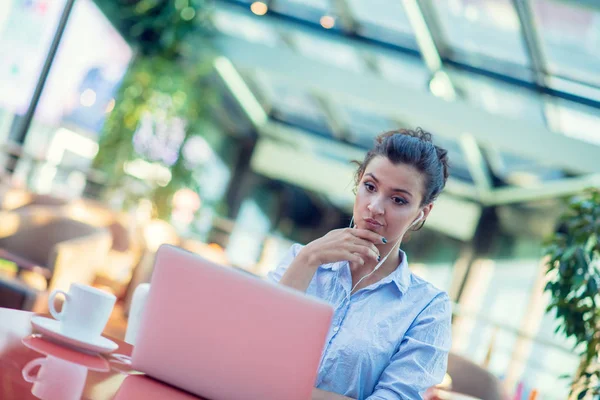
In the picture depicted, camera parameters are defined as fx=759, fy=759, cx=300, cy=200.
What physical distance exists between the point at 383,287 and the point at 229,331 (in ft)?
2.13

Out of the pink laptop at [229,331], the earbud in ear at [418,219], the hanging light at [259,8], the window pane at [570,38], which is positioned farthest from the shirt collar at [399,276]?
the hanging light at [259,8]

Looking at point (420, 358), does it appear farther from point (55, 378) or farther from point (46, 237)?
point (46, 237)

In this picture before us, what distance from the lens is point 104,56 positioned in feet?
25.0

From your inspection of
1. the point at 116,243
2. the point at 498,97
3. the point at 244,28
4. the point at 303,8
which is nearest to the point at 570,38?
the point at 498,97

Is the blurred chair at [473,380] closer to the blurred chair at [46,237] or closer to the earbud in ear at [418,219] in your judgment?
the earbud in ear at [418,219]

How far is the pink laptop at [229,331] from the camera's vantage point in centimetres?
112

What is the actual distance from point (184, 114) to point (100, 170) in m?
1.06

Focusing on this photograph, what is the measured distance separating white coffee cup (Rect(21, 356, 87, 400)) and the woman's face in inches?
28.4

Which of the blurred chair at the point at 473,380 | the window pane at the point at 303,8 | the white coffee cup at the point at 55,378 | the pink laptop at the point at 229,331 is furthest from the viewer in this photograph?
the window pane at the point at 303,8

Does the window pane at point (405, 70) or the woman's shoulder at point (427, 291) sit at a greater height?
the window pane at point (405, 70)

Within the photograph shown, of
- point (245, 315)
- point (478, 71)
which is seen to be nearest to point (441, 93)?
point (478, 71)

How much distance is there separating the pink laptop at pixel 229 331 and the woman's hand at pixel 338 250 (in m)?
0.39

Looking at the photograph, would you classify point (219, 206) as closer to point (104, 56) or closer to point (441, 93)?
point (104, 56)

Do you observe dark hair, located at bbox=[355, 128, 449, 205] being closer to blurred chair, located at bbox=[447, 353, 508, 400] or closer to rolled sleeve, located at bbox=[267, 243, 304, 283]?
rolled sleeve, located at bbox=[267, 243, 304, 283]
